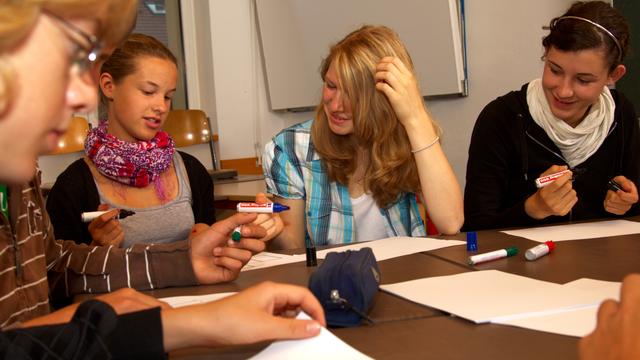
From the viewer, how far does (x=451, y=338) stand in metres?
0.86

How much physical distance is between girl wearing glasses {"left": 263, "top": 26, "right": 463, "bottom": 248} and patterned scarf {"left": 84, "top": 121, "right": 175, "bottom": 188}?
0.36m

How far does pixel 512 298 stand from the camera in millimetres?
1023

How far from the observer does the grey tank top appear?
196 cm

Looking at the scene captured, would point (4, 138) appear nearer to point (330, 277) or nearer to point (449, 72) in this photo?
point (330, 277)

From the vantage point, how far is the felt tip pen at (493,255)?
1.31m

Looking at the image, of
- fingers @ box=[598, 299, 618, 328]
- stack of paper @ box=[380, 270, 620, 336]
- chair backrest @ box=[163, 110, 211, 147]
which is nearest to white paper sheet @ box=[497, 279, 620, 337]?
stack of paper @ box=[380, 270, 620, 336]

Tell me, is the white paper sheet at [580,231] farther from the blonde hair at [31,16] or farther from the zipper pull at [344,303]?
the blonde hair at [31,16]

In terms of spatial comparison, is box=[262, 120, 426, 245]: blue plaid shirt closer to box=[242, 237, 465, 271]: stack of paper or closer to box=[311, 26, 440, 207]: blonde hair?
box=[311, 26, 440, 207]: blonde hair

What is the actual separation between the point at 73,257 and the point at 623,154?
1741 millimetres

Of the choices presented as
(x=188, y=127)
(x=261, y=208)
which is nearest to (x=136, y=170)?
(x=261, y=208)

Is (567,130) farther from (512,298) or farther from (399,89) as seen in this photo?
(512,298)

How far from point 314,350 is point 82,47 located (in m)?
0.44

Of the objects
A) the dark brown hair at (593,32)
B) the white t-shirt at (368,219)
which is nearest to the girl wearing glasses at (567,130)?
the dark brown hair at (593,32)

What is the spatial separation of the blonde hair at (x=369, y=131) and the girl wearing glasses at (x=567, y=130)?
0.34 m
